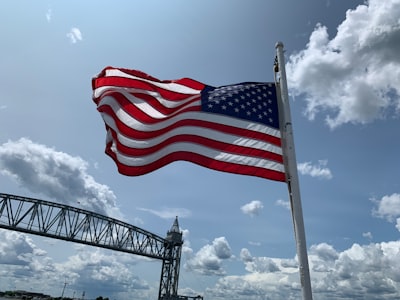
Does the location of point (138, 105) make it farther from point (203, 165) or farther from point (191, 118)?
point (203, 165)

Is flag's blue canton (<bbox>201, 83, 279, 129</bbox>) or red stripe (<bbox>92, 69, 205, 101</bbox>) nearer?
flag's blue canton (<bbox>201, 83, 279, 129</bbox>)

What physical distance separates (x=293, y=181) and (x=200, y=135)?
106 inches

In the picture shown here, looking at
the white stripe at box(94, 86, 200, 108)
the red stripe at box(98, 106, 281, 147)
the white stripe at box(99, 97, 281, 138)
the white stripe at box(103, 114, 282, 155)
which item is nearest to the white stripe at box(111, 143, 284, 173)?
the white stripe at box(103, 114, 282, 155)

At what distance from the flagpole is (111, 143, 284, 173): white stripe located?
683 millimetres

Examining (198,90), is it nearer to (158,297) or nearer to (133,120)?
(133,120)

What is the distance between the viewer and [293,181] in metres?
6.70

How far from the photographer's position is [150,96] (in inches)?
372

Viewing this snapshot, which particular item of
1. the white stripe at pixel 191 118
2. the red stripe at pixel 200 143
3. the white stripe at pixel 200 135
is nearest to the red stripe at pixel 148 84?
the white stripe at pixel 191 118

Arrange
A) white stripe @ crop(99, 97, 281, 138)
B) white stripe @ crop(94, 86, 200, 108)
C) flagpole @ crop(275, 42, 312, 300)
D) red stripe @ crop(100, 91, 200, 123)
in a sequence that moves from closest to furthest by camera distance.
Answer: flagpole @ crop(275, 42, 312, 300), white stripe @ crop(99, 97, 281, 138), red stripe @ crop(100, 91, 200, 123), white stripe @ crop(94, 86, 200, 108)

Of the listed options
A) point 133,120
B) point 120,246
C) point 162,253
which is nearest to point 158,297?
point 162,253

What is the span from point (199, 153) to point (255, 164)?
1.37 metres

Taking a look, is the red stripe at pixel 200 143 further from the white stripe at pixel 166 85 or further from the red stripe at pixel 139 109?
the white stripe at pixel 166 85

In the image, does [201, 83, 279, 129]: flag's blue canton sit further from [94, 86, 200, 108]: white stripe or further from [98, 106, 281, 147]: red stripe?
[94, 86, 200, 108]: white stripe

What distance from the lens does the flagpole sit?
5.98m
